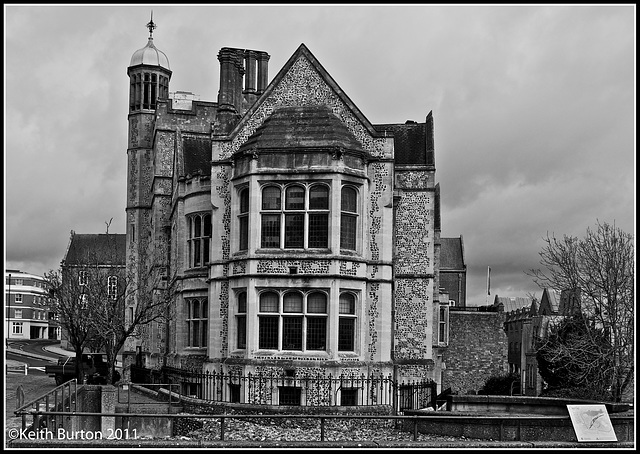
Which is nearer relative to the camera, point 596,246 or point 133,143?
point 596,246

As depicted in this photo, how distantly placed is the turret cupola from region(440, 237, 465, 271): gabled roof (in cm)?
5742

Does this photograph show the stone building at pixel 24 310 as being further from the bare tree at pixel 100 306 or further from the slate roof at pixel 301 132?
the slate roof at pixel 301 132

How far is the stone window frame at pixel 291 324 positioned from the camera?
1107 inches

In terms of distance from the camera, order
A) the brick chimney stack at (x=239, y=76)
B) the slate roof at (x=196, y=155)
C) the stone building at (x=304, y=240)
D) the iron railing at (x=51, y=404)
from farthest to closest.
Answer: the slate roof at (x=196, y=155) → the brick chimney stack at (x=239, y=76) → the stone building at (x=304, y=240) → the iron railing at (x=51, y=404)

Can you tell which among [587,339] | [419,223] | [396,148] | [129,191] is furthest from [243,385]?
[129,191]

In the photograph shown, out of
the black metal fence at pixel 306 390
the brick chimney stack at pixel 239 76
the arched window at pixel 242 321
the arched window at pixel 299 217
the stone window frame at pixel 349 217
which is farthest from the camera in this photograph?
the brick chimney stack at pixel 239 76

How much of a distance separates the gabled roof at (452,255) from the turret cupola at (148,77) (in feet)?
188

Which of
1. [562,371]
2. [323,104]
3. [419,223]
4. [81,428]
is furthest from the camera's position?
[562,371]

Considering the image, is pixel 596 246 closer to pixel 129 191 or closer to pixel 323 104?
pixel 323 104

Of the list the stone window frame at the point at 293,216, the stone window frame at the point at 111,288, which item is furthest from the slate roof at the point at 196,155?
the stone window frame at the point at 293,216

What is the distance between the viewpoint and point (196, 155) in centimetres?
3734

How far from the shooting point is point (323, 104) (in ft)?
101

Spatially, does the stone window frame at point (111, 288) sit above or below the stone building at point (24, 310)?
above

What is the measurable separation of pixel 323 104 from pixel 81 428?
15.0 meters
